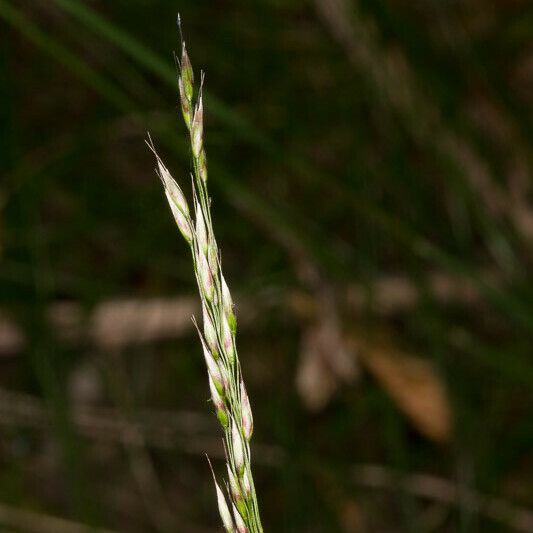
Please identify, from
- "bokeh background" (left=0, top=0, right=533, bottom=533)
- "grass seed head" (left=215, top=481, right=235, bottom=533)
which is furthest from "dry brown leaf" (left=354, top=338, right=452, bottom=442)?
"grass seed head" (left=215, top=481, right=235, bottom=533)

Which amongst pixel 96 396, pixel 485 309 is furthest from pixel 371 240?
pixel 96 396

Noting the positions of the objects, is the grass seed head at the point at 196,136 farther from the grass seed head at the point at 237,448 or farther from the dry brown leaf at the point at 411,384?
the dry brown leaf at the point at 411,384

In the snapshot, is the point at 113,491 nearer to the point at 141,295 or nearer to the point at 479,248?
the point at 141,295

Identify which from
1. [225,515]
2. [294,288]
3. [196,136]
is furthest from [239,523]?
[294,288]

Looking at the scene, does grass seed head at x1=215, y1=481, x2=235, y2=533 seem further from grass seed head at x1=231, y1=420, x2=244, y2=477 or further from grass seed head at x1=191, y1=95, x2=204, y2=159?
grass seed head at x1=191, y1=95, x2=204, y2=159

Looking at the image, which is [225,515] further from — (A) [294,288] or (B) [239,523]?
(A) [294,288]

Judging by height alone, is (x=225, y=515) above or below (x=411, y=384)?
below

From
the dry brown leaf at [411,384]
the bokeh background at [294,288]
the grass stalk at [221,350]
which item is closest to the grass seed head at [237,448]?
the grass stalk at [221,350]

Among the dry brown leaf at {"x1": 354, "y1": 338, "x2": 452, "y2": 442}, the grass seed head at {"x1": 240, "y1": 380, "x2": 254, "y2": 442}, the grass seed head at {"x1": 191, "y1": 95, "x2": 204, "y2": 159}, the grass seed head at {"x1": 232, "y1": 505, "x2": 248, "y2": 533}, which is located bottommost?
the grass seed head at {"x1": 232, "y1": 505, "x2": 248, "y2": 533}
